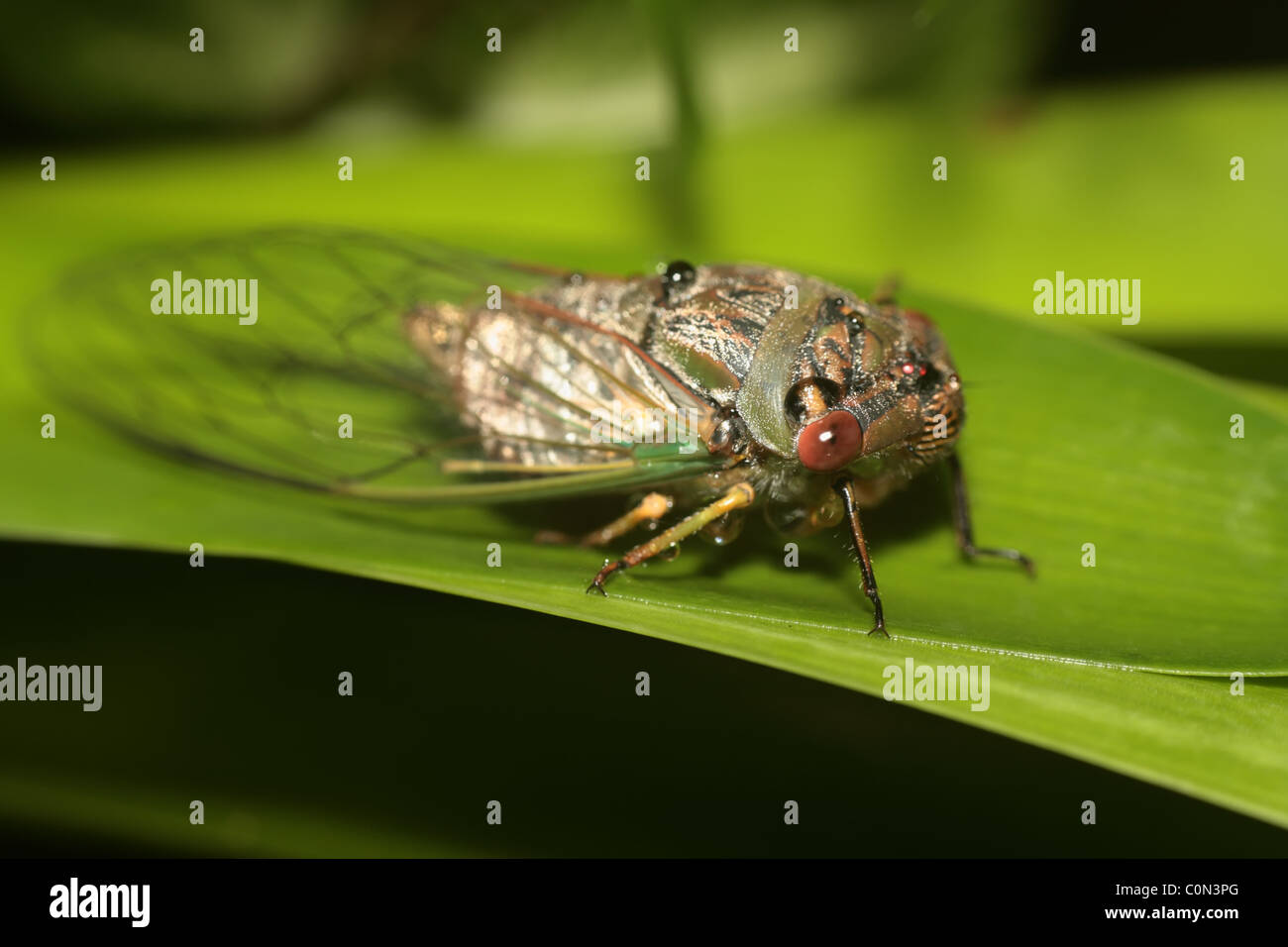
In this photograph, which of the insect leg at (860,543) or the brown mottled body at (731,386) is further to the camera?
the brown mottled body at (731,386)

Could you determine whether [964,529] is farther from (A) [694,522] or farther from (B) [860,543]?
(A) [694,522]

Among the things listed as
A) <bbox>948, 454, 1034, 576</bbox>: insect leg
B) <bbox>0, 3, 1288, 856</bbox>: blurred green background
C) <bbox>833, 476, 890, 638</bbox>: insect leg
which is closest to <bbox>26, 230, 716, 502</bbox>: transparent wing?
<bbox>0, 3, 1288, 856</bbox>: blurred green background

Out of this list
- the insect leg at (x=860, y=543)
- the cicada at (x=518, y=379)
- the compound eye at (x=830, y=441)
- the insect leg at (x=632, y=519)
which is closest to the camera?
the insect leg at (x=860, y=543)

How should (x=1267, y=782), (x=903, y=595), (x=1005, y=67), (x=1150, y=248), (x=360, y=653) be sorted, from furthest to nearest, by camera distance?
(x=1005, y=67)
(x=1150, y=248)
(x=360, y=653)
(x=903, y=595)
(x=1267, y=782)

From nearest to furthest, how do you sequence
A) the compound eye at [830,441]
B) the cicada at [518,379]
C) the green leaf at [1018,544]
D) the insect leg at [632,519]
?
the green leaf at [1018,544] → the compound eye at [830,441] → the cicada at [518,379] → the insect leg at [632,519]

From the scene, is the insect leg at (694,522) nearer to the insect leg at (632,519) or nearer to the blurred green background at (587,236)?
the insect leg at (632,519)

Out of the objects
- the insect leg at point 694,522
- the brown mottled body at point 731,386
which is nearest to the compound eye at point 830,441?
the brown mottled body at point 731,386

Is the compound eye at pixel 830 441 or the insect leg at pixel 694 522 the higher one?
the compound eye at pixel 830 441

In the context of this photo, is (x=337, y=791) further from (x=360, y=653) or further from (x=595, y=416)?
(x=595, y=416)

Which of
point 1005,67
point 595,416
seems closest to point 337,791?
point 595,416

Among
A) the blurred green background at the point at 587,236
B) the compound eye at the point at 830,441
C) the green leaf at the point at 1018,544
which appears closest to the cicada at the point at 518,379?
the compound eye at the point at 830,441
